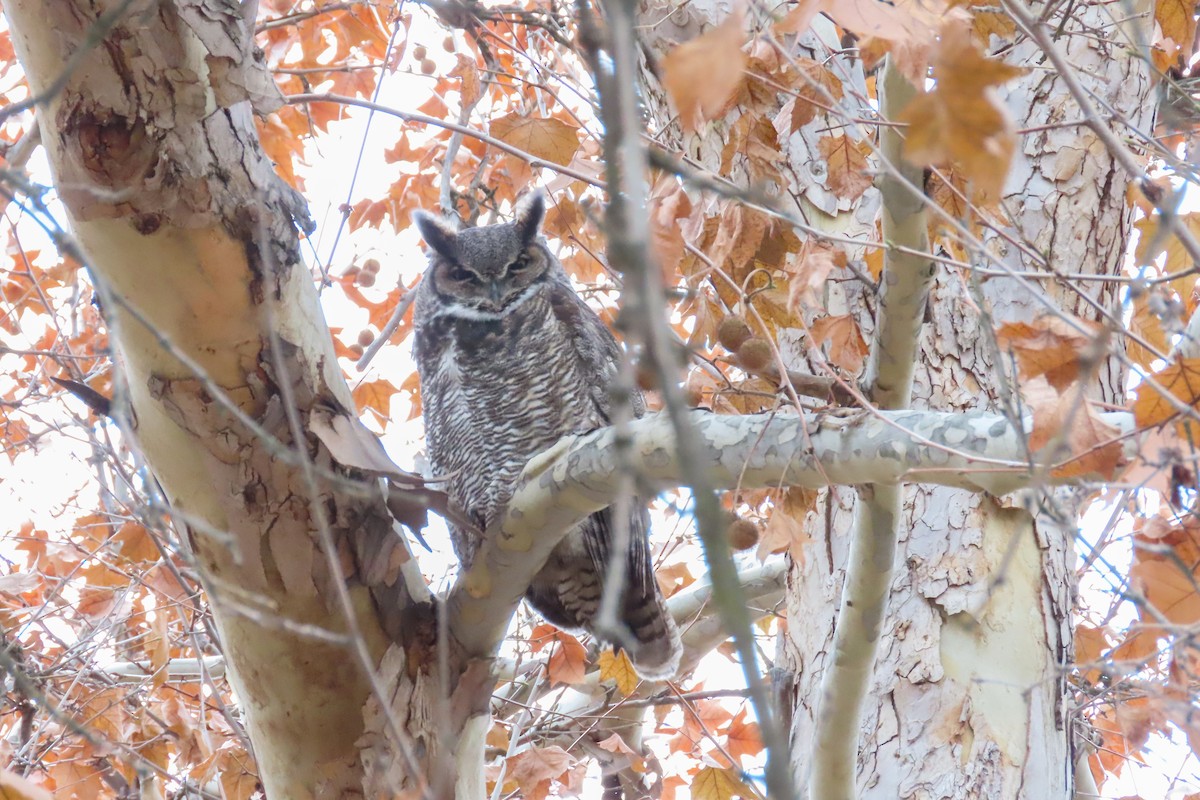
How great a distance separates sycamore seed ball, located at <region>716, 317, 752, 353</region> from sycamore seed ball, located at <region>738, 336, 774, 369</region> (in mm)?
53

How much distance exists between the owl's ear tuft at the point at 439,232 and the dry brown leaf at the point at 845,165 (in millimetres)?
1792

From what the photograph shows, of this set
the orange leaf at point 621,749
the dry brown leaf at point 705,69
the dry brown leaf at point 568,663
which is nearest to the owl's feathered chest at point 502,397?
the dry brown leaf at point 568,663

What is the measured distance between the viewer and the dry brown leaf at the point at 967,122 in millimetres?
921

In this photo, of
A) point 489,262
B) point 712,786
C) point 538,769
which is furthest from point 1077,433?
point 489,262

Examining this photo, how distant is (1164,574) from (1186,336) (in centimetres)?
32

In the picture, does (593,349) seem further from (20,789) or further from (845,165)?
(20,789)

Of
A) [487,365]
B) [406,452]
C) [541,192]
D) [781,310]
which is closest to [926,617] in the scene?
[781,310]

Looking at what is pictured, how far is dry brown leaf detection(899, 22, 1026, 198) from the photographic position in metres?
0.92

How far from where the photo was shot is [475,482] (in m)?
3.31

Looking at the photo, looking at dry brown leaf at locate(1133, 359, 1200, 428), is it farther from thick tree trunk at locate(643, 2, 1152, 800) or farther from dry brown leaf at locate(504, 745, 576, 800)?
dry brown leaf at locate(504, 745, 576, 800)

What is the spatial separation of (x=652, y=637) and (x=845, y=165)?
159cm

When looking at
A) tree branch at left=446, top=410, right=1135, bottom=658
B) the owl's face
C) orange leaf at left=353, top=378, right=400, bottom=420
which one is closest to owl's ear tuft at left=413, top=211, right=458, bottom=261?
the owl's face

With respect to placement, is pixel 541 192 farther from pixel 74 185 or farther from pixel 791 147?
pixel 74 185

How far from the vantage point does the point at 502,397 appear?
3.24 m
